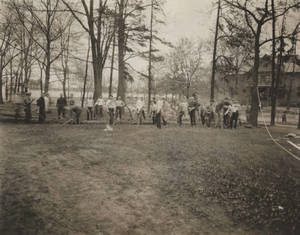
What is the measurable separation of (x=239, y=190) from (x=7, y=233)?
15.4ft

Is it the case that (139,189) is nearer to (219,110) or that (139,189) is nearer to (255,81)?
(219,110)

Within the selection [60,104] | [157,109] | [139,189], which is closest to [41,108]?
[60,104]

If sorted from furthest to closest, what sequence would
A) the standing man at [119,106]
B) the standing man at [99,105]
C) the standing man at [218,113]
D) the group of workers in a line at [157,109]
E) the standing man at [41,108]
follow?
the standing man at [119,106] → the standing man at [218,113] → the standing man at [99,105] → the group of workers in a line at [157,109] → the standing man at [41,108]

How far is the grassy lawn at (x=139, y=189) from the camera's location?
13.1 ft

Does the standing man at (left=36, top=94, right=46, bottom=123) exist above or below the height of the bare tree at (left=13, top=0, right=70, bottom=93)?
below

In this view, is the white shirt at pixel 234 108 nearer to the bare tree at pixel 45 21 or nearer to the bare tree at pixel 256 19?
the bare tree at pixel 256 19

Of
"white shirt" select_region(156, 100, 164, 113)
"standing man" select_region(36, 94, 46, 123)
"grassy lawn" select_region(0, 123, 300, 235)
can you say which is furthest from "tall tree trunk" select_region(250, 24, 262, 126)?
"standing man" select_region(36, 94, 46, 123)

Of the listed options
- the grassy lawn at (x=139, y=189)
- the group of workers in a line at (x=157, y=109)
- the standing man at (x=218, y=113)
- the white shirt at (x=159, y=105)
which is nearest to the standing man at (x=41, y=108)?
the group of workers in a line at (x=157, y=109)

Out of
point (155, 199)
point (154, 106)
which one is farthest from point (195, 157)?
point (154, 106)

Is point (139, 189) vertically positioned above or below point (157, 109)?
below

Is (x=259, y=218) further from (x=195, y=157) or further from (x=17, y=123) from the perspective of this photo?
(x=17, y=123)

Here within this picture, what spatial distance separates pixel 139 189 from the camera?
17.4ft

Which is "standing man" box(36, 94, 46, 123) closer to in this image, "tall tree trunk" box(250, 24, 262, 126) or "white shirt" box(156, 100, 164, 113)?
"white shirt" box(156, 100, 164, 113)

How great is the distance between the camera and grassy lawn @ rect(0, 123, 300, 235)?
3.99 metres
